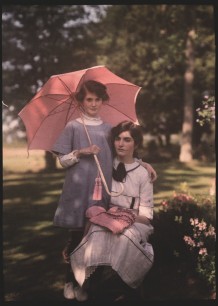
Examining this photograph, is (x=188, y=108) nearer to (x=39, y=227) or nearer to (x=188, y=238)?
(x=188, y=238)

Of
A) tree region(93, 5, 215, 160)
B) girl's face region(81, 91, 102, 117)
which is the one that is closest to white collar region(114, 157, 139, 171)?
girl's face region(81, 91, 102, 117)

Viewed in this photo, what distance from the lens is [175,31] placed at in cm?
582

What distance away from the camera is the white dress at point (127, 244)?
3877mm

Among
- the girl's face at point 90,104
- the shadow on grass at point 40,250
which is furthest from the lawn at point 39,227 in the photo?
the girl's face at point 90,104

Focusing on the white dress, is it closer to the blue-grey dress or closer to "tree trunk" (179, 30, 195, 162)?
the blue-grey dress

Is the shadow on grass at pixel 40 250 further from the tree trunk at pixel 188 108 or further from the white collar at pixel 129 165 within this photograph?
the tree trunk at pixel 188 108

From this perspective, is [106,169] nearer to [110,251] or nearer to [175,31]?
[110,251]

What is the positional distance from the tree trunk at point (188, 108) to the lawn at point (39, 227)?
443mm

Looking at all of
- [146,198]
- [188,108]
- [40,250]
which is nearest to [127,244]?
[146,198]

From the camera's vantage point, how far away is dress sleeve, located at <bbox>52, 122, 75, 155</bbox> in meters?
4.10

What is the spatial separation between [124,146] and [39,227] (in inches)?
80.3

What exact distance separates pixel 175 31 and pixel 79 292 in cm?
372

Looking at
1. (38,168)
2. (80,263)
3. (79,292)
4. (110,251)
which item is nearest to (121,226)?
(110,251)

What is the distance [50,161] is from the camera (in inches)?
182
